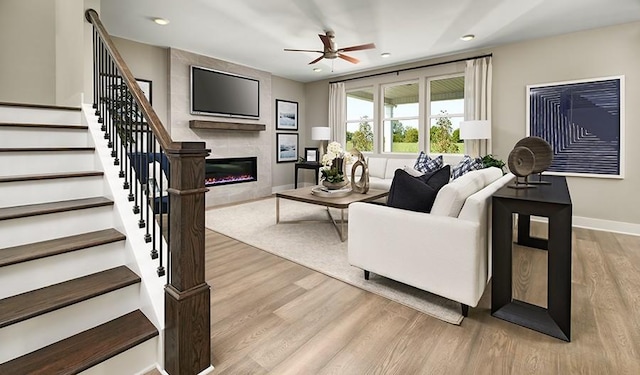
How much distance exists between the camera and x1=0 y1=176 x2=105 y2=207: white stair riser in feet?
6.06

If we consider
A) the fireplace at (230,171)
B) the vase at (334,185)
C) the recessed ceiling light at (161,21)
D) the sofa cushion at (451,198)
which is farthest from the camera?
the fireplace at (230,171)

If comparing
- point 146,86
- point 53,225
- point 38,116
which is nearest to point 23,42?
point 38,116

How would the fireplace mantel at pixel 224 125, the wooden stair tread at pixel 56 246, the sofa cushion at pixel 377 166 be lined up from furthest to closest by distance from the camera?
the sofa cushion at pixel 377 166 < the fireplace mantel at pixel 224 125 < the wooden stair tread at pixel 56 246

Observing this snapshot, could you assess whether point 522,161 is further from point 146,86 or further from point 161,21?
point 146,86

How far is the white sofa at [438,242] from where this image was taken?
1.95 metres

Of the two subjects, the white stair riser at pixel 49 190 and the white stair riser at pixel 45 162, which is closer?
the white stair riser at pixel 49 190

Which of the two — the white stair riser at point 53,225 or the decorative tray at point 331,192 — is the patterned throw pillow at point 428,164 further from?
the white stair riser at point 53,225

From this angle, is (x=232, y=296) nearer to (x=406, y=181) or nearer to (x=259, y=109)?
(x=406, y=181)

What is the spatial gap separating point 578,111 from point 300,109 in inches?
205

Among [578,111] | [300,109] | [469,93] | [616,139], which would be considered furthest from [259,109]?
[616,139]

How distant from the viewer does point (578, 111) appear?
4.29 metres

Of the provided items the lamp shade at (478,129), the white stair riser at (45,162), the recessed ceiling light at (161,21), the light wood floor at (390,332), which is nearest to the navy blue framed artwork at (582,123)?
the lamp shade at (478,129)

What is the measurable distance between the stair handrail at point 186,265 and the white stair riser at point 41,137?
142 centimetres

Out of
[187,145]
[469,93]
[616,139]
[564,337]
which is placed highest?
[469,93]
